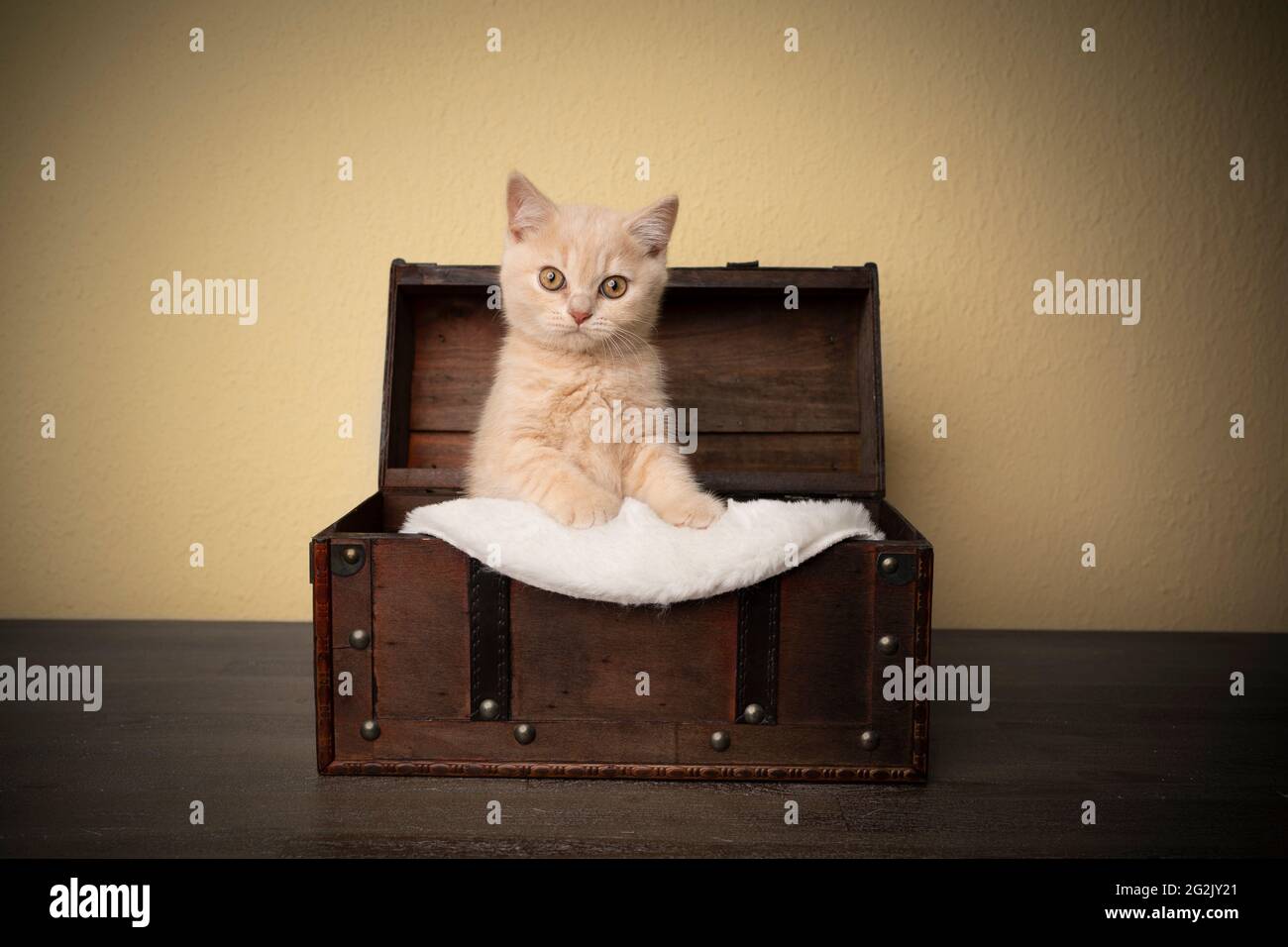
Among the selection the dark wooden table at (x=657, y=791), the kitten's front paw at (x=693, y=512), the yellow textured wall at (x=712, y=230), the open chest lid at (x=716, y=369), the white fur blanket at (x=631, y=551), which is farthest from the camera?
the yellow textured wall at (x=712, y=230)

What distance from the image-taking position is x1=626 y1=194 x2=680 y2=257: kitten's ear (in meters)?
1.42

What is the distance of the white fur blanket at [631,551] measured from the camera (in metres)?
1.20

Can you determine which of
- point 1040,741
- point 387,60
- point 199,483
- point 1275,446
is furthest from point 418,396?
point 1275,446

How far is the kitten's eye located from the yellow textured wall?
58 centimetres

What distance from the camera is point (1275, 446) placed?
198 cm

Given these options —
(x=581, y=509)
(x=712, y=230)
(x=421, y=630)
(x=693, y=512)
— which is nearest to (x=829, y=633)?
(x=693, y=512)

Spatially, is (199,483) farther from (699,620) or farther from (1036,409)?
(1036,409)

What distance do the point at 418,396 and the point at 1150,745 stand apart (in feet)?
5.15

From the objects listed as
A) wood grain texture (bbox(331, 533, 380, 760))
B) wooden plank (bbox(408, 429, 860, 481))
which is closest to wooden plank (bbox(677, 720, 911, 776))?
wood grain texture (bbox(331, 533, 380, 760))

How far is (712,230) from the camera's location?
1932mm

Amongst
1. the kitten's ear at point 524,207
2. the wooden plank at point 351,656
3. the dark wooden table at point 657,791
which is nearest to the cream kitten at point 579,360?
the kitten's ear at point 524,207

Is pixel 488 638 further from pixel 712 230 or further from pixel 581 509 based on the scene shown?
pixel 712 230

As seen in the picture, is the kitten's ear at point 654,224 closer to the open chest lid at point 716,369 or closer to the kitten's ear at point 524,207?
the kitten's ear at point 524,207

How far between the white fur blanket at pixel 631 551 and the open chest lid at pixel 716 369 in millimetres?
466
